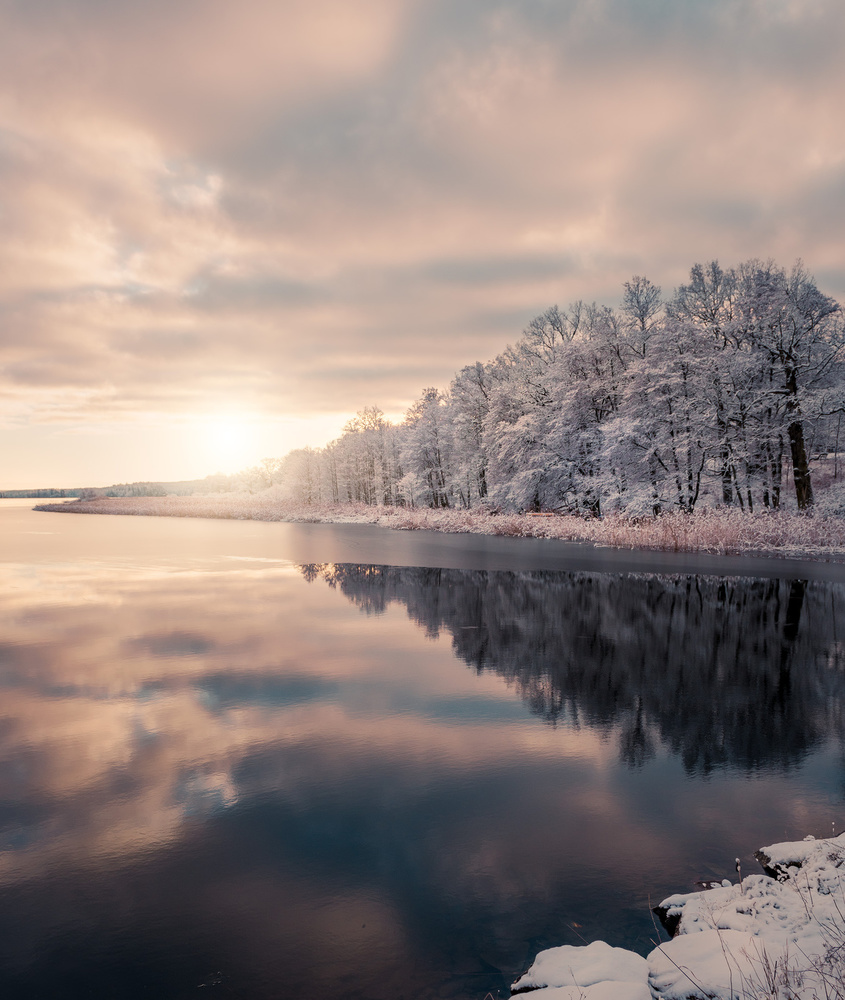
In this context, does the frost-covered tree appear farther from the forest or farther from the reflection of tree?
the reflection of tree

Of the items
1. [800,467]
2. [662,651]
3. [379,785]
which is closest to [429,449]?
[800,467]

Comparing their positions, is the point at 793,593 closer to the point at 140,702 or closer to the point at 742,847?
the point at 742,847

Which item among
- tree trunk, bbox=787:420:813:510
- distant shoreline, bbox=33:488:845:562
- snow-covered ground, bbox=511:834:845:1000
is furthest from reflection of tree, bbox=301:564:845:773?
tree trunk, bbox=787:420:813:510

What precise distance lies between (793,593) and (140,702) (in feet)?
58.6

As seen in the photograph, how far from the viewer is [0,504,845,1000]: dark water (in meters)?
4.24

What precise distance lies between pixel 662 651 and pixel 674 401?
89.9ft

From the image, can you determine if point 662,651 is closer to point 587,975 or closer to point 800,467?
point 587,975

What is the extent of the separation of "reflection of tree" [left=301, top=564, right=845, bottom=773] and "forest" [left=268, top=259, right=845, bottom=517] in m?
16.3

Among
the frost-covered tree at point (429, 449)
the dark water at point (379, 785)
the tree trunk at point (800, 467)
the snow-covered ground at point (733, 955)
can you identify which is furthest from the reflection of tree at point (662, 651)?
the frost-covered tree at point (429, 449)

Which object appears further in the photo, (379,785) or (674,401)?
(674,401)

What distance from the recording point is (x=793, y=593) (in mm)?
17969

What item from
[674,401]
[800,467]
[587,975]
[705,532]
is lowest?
[587,975]

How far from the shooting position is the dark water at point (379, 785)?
4238 mm

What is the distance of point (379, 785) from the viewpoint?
6590 millimetres
